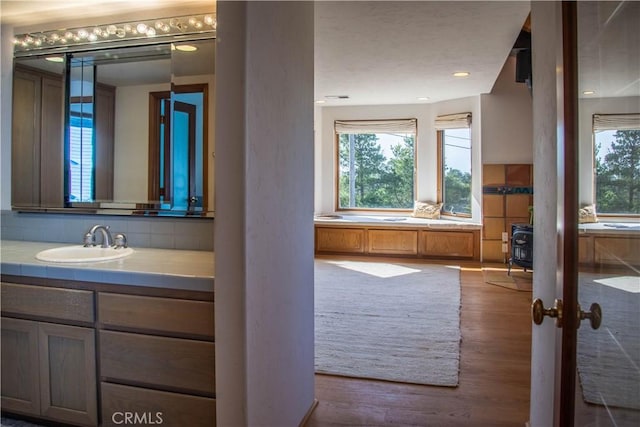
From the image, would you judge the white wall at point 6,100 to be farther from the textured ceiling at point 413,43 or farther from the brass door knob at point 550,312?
the brass door knob at point 550,312

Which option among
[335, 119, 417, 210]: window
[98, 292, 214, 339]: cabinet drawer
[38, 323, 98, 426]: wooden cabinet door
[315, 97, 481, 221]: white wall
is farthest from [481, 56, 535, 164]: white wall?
[38, 323, 98, 426]: wooden cabinet door

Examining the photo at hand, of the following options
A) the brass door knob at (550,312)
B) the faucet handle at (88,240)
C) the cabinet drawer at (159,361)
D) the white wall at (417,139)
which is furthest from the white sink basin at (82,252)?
the white wall at (417,139)

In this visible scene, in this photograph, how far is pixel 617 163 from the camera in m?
0.96

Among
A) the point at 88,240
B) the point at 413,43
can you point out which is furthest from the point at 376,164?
the point at 88,240

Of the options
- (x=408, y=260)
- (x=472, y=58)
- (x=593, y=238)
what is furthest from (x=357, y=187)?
(x=593, y=238)

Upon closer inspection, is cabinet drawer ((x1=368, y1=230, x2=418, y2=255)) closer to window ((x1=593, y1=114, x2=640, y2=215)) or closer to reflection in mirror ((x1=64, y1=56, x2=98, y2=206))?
reflection in mirror ((x1=64, y1=56, x2=98, y2=206))

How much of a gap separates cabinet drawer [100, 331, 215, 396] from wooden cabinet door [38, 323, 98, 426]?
89mm

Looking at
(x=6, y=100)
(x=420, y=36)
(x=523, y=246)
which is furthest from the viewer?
(x=523, y=246)

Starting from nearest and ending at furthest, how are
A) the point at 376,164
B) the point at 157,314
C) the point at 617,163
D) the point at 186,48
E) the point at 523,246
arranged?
the point at 617,163
the point at 157,314
the point at 186,48
the point at 523,246
the point at 376,164

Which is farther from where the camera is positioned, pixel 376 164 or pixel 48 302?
pixel 376 164

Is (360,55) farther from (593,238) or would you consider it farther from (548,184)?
(593,238)

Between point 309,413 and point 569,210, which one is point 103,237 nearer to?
point 309,413

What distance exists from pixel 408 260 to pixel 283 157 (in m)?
5.16

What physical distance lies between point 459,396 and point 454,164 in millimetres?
5055
